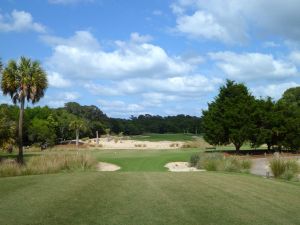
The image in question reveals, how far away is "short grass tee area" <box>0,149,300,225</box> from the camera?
8812 mm

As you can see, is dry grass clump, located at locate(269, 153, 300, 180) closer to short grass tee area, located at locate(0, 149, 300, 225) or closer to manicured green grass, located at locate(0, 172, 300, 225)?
short grass tee area, located at locate(0, 149, 300, 225)

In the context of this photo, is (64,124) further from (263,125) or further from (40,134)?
(263,125)

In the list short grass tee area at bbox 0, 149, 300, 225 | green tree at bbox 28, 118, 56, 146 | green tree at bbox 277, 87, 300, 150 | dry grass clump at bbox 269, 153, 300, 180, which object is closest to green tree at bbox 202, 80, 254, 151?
green tree at bbox 277, 87, 300, 150

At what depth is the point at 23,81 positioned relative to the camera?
43281 millimetres

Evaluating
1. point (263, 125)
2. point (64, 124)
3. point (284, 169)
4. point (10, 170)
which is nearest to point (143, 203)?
point (284, 169)

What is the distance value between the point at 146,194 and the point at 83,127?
98.4 meters

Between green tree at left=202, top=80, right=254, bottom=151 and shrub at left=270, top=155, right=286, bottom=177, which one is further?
green tree at left=202, top=80, right=254, bottom=151

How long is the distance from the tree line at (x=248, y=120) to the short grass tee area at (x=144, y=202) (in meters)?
35.5

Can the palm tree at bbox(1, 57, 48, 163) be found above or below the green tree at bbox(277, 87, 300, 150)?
above

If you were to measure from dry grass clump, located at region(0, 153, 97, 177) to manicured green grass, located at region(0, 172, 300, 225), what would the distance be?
7088 millimetres

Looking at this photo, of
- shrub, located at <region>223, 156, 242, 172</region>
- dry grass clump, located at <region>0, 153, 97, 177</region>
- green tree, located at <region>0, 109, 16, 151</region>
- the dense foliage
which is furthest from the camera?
the dense foliage

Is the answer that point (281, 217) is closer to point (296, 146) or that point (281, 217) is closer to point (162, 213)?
point (162, 213)

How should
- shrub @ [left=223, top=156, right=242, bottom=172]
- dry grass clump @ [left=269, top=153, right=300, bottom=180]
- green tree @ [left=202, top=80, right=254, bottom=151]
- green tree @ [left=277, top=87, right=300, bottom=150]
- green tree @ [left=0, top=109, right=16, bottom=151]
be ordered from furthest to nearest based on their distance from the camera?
1. green tree @ [left=277, top=87, right=300, bottom=150]
2. green tree @ [left=202, top=80, right=254, bottom=151]
3. green tree @ [left=0, top=109, right=16, bottom=151]
4. shrub @ [left=223, top=156, right=242, bottom=172]
5. dry grass clump @ [left=269, top=153, right=300, bottom=180]

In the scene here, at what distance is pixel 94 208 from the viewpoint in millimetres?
9734
